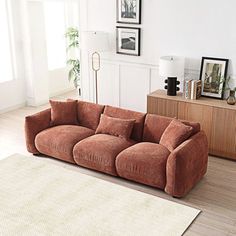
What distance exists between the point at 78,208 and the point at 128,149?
97 centimetres

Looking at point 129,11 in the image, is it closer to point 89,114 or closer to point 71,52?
point 89,114

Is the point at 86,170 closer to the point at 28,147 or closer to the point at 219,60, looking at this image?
the point at 28,147

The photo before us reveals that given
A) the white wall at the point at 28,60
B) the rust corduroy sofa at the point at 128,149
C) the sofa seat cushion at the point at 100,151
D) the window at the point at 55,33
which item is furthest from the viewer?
the window at the point at 55,33

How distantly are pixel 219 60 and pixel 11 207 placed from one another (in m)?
3.33

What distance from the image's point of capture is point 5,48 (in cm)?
706

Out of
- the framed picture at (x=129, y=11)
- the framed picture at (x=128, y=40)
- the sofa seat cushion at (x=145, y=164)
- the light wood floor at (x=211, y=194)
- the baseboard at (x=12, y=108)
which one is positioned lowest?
the light wood floor at (x=211, y=194)

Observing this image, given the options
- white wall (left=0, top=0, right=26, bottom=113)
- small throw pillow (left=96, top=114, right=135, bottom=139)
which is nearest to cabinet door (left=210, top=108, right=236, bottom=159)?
small throw pillow (left=96, top=114, right=135, bottom=139)

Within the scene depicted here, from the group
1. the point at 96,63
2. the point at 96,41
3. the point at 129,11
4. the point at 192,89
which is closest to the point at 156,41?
the point at 129,11

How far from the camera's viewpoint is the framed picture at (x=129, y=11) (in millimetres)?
5871

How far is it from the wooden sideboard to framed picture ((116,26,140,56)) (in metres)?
1.00

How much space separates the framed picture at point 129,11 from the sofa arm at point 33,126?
1984 millimetres

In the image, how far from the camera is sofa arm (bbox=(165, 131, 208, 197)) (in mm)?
4109

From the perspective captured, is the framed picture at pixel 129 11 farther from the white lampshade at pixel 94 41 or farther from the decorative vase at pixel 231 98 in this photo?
the decorative vase at pixel 231 98

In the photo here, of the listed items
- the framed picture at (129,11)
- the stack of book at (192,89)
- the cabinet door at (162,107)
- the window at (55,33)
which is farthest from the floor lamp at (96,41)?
the window at (55,33)
